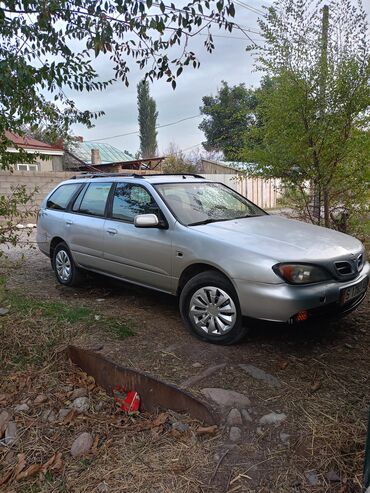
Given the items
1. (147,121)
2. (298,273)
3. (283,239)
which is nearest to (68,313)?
(283,239)

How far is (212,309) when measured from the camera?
381 cm

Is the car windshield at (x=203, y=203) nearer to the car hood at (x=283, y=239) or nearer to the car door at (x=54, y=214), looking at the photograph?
the car hood at (x=283, y=239)

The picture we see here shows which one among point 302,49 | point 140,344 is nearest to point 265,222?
point 140,344

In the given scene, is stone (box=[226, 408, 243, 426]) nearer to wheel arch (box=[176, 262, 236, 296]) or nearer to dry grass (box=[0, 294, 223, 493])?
dry grass (box=[0, 294, 223, 493])

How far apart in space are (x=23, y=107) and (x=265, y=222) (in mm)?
2615

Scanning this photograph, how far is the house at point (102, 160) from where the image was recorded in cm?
2159

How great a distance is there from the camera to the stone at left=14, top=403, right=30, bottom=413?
304cm

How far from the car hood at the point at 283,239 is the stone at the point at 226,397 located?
115 cm

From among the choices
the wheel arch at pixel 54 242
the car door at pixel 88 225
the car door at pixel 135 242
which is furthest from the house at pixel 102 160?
the car door at pixel 135 242

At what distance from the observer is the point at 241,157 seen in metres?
7.45

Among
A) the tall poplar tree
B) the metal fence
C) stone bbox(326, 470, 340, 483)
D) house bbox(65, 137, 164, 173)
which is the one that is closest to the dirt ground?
stone bbox(326, 470, 340, 483)

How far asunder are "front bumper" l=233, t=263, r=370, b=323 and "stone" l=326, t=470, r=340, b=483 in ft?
4.21

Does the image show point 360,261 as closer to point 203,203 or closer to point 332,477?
point 203,203

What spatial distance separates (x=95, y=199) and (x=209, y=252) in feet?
7.47
